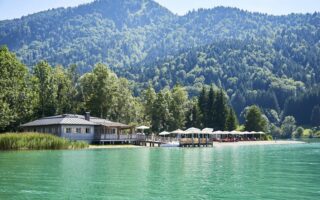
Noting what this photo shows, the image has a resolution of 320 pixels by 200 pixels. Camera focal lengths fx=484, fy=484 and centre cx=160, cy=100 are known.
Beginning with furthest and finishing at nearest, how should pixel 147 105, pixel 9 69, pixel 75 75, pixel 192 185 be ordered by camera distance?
pixel 147 105
pixel 75 75
pixel 9 69
pixel 192 185

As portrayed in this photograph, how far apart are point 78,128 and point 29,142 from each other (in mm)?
17570

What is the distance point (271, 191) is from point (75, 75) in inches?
3047

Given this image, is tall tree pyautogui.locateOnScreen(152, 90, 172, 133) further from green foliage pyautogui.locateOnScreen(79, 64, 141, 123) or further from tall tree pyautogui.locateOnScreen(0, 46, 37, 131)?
tall tree pyautogui.locateOnScreen(0, 46, 37, 131)

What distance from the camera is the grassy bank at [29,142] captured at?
56494mm

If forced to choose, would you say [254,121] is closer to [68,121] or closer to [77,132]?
[77,132]

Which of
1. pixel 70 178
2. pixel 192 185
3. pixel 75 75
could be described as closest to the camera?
pixel 192 185

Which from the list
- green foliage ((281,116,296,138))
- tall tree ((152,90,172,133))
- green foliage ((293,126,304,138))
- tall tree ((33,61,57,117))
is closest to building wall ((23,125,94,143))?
tall tree ((33,61,57,117))

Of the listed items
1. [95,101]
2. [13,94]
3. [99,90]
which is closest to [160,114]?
[95,101]

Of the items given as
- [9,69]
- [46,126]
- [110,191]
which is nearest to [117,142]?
[46,126]

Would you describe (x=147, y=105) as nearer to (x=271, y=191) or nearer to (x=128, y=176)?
(x=128, y=176)

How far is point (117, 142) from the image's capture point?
78812 millimetres

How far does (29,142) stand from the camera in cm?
5775

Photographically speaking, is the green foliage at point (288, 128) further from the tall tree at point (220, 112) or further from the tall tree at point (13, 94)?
the tall tree at point (13, 94)

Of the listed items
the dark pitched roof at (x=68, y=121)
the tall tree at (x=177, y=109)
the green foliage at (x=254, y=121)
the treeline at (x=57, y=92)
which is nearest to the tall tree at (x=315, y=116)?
the green foliage at (x=254, y=121)
